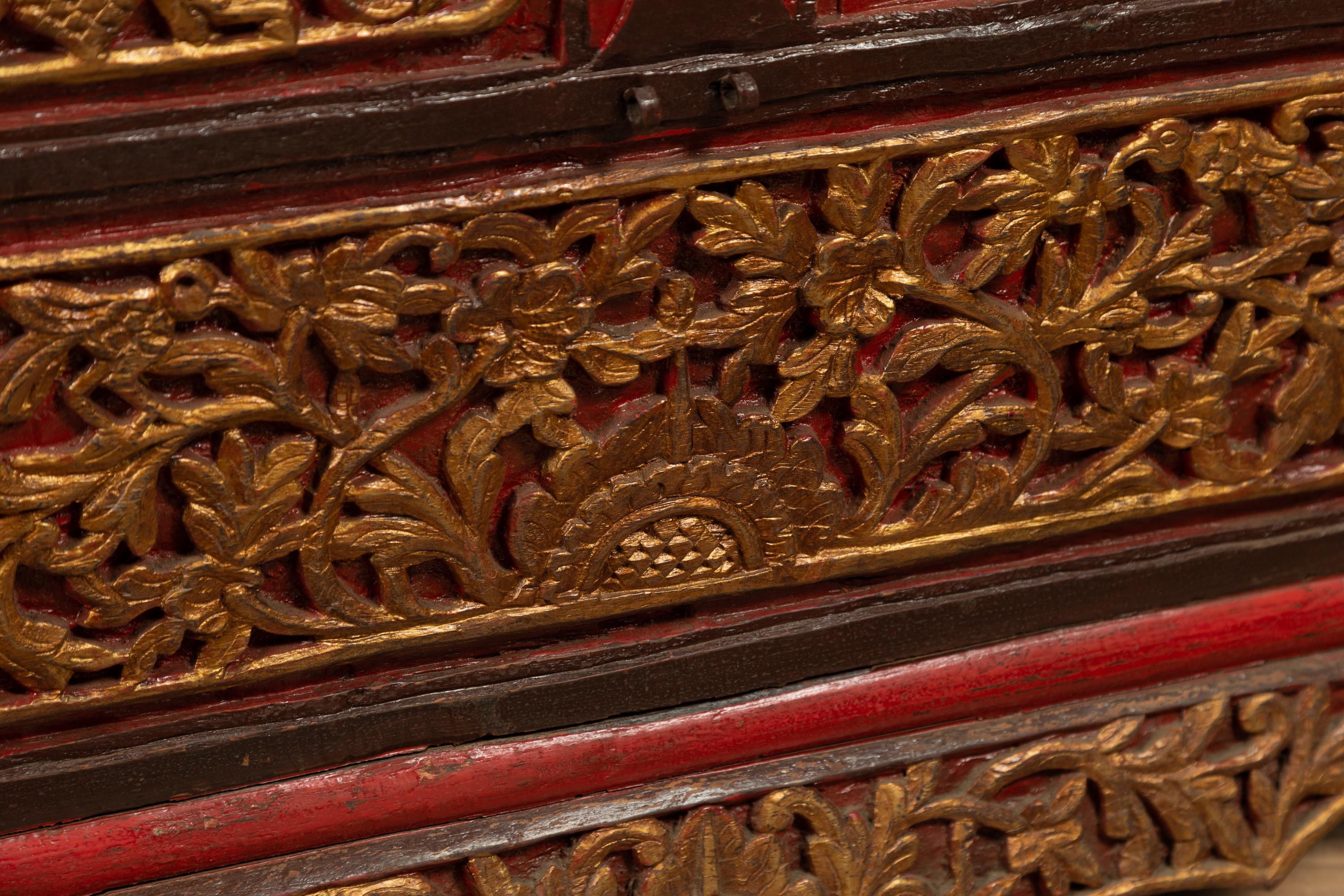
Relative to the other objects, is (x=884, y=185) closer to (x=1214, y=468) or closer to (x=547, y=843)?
(x=1214, y=468)

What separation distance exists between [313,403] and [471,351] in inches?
3.7

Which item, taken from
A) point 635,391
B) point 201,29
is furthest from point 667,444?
point 201,29

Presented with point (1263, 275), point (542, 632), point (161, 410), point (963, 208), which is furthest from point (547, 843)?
point (1263, 275)

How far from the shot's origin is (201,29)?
2.45 ft

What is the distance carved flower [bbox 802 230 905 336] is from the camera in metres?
0.87

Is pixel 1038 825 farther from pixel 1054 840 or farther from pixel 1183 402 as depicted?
pixel 1183 402

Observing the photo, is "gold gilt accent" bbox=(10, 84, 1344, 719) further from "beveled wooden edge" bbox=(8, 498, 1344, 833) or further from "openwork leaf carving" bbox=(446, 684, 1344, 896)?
"openwork leaf carving" bbox=(446, 684, 1344, 896)

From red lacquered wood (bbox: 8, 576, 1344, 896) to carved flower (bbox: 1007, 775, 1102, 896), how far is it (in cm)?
7

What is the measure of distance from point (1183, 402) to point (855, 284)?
27cm

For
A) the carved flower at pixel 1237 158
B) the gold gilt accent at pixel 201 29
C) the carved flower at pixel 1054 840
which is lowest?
the carved flower at pixel 1054 840

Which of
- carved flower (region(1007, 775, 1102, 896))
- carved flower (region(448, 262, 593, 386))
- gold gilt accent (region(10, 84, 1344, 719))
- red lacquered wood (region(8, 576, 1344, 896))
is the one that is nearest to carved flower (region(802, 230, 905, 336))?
gold gilt accent (region(10, 84, 1344, 719))

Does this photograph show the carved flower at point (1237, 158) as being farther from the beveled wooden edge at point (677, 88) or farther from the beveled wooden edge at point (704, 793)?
the beveled wooden edge at point (704, 793)

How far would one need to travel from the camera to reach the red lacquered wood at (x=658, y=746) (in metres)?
0.90

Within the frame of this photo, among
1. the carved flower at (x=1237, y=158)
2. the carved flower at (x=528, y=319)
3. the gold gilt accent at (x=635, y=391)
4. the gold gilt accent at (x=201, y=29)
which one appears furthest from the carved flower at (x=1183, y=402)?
the gold gilt accent at (x=201, y=29)
